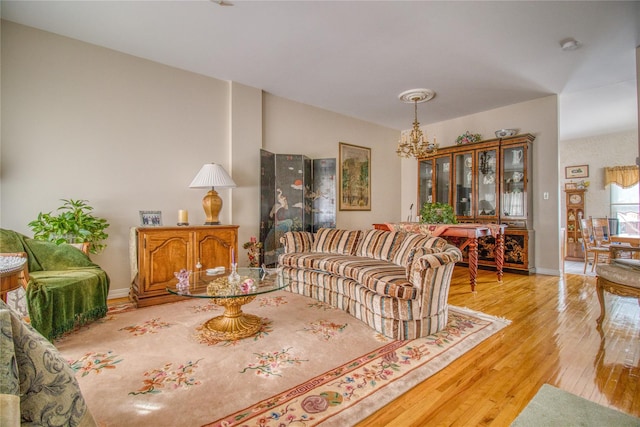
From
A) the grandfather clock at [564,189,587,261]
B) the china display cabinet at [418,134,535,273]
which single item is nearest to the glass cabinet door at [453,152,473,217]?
the china display cabinet at [418,134,535,273]

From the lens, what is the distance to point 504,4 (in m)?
2.57

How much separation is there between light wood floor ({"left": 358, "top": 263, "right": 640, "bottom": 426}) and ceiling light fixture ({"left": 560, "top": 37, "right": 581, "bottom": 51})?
2.82 meters

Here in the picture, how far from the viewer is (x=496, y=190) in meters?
4.88

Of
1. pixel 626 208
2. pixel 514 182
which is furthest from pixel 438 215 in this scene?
pixel 626 208

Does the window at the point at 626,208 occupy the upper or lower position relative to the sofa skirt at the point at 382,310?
upper

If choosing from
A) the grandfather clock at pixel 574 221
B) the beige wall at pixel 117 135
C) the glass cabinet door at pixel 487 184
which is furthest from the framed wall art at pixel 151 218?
the grandfather clock at pixel 574 221

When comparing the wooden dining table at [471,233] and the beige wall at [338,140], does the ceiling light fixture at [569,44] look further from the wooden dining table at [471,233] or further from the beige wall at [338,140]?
the beige wall at [338,140]

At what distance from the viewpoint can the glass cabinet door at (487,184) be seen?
4930 millimetres

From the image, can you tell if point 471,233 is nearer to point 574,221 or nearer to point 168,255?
point 168,255

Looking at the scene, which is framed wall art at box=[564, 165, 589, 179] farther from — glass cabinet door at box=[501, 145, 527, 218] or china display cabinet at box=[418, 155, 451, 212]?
china display cabinet at box=[418, 155, 451, 212]

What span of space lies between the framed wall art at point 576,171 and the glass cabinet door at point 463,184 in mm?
3745

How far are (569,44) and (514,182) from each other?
7.19 ft

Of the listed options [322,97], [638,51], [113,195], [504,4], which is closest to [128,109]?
[113,195]

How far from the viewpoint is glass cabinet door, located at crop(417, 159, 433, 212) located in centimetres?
585
